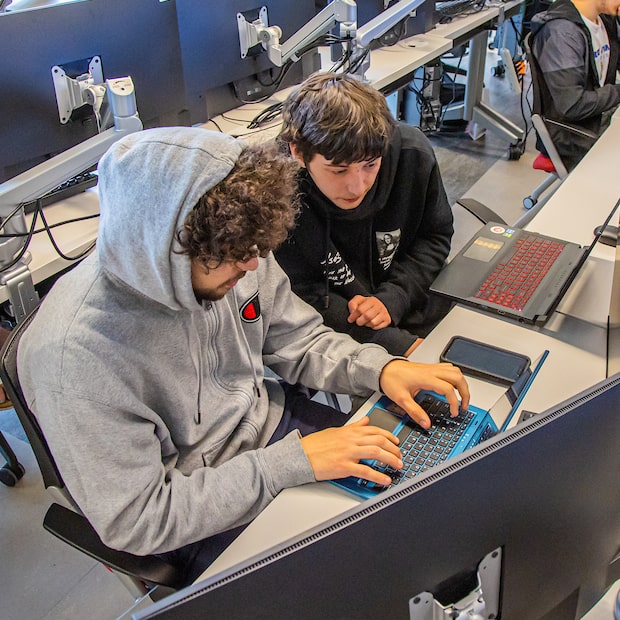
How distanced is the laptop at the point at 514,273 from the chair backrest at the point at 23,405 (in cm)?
75

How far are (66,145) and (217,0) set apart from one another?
27.6 inches

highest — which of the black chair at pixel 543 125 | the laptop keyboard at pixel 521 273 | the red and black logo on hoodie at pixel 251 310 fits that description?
the red and black logo on hoodie at pixel 251 310

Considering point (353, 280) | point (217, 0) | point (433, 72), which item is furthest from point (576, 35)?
point (353, 280)

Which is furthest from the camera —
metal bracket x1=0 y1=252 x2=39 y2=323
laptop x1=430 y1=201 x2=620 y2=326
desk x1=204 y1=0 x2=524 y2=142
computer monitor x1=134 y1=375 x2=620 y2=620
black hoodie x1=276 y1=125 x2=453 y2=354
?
desk x1=204 y1=0 x2=524 y2=142

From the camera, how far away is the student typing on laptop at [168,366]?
79 centimetres

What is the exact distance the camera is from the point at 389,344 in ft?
4.54

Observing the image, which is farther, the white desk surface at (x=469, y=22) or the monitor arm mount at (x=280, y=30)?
the white desk surface at (x=469, y=22)

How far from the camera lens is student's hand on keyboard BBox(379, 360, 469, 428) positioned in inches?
39.0

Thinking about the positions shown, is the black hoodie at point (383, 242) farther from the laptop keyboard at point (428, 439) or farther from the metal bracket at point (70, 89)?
the metal bracket at point (70, 89)

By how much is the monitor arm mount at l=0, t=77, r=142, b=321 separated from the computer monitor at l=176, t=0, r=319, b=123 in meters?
0.53

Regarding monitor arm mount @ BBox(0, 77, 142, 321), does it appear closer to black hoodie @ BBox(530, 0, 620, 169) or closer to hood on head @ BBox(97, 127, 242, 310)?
hood on head @ BBox(97, 127, 242, 310)

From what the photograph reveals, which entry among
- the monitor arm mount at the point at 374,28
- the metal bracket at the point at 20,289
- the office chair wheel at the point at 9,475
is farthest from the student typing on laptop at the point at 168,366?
the monitor arm mount at the point at 374,28

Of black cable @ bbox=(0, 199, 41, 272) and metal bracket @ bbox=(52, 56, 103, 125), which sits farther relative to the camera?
metal bracket @ bbox=(52, 56, 103, 125)

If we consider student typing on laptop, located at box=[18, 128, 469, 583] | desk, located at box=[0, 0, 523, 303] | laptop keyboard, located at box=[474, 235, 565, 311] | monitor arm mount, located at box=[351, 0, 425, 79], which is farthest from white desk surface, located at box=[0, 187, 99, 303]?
monitor arm mount, located at box=[351, 0, 425, 79]
